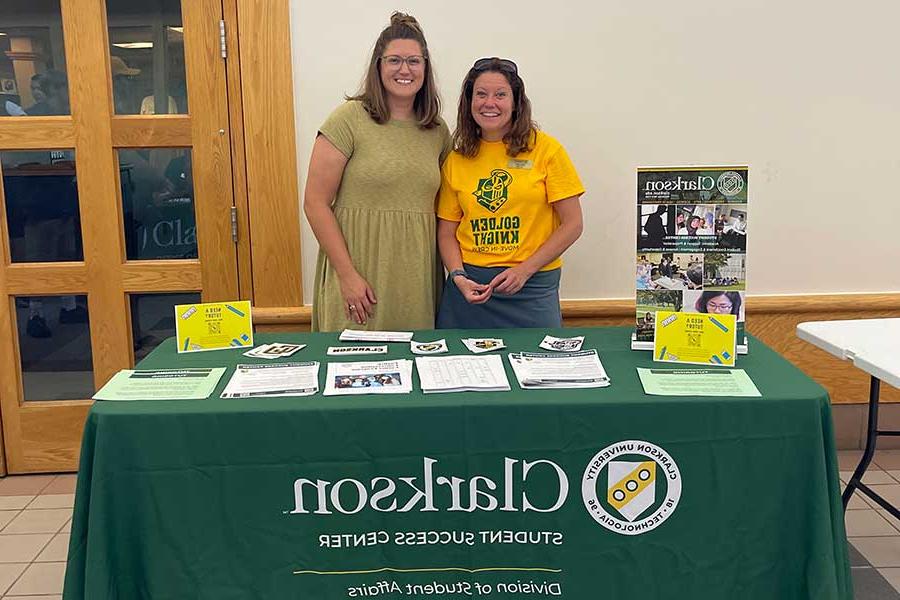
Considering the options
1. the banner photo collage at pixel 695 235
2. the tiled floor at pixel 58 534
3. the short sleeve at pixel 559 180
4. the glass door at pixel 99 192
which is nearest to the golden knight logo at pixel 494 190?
the short sleeve at pixel 559 180

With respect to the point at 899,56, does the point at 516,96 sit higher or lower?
lower

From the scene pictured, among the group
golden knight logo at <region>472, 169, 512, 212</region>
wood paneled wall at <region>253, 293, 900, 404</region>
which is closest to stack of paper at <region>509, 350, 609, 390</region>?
golden knight logo at <region>472, 169, 512, 212</region>

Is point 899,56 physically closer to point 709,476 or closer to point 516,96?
point 516,96

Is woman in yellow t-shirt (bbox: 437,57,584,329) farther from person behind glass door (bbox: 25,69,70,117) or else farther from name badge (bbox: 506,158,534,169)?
person behind glass door (bbox: 25,69,70,117)

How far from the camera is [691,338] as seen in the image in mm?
1822

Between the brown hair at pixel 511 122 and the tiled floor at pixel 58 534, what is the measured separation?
1.62m

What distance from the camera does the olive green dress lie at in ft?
7.59

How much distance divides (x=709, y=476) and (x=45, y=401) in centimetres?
265

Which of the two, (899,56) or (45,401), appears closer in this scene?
(899,56)

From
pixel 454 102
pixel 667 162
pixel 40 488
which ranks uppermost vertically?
pixel 454 102

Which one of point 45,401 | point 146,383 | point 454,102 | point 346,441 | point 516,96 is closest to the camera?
point 346,441

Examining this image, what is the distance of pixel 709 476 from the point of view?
5.23 feet

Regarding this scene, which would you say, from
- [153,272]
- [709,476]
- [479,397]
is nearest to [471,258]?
[479,397]

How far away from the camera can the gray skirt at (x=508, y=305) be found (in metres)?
2.36
